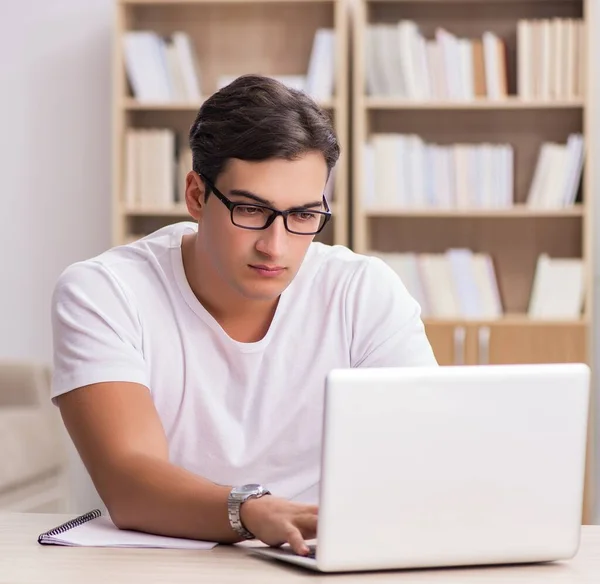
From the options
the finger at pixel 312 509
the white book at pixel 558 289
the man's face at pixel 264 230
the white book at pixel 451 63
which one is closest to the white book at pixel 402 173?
the white book at pixel 451 63

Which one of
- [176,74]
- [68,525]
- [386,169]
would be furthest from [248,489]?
[176,74]

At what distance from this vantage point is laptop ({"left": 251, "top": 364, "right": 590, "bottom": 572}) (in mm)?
1048

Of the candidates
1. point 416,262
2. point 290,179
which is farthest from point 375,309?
point 416,262

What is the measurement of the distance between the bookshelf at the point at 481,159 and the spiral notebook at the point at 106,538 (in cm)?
252

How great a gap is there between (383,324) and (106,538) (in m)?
0.61

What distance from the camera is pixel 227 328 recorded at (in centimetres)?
167

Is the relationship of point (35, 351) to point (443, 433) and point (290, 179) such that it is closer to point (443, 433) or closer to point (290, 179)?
point (290, 179)

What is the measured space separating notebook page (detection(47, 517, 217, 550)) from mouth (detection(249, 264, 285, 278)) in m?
0.42

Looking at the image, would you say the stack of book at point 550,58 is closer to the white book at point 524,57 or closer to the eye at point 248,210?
the white book at point 524,57

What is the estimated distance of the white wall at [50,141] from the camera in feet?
13.8

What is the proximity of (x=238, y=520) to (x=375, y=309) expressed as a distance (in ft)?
1.91

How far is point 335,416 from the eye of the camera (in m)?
1.04

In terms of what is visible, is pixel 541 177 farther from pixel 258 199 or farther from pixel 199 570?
pixel 199 570

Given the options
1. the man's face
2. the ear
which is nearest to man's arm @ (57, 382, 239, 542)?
the man's face
